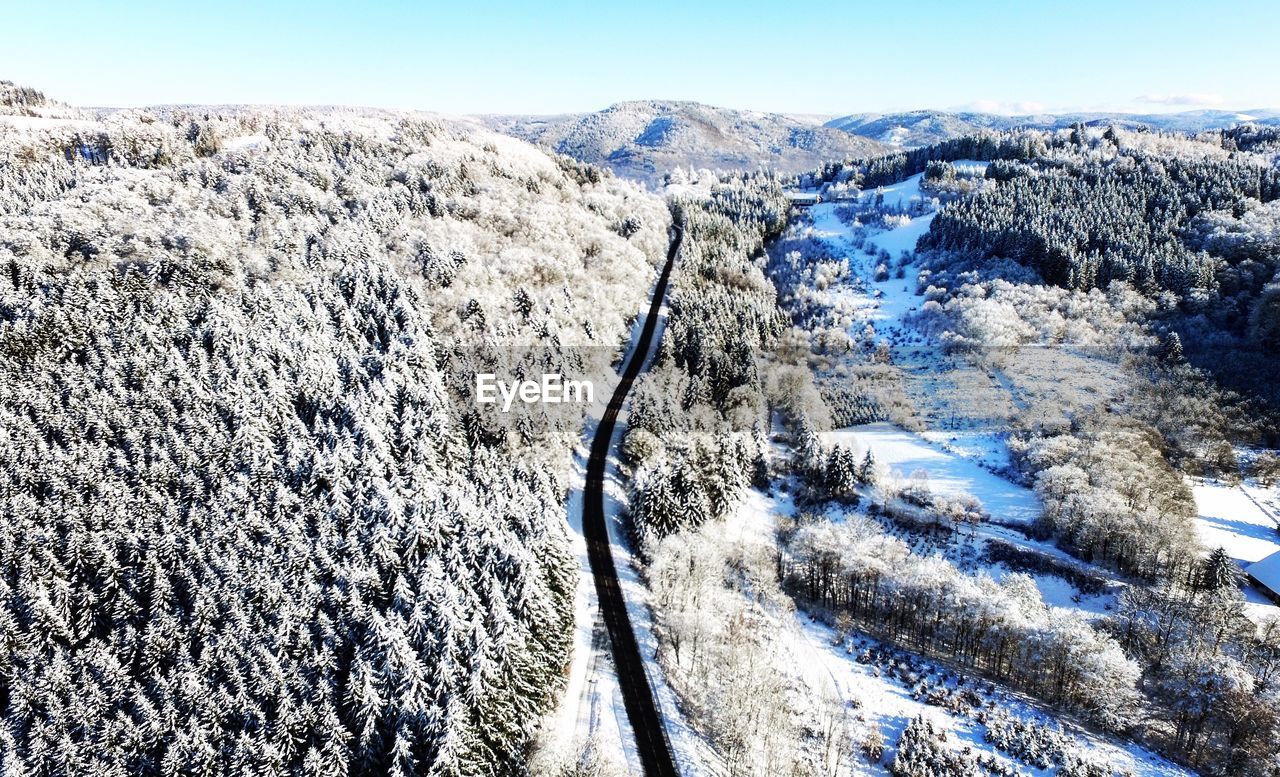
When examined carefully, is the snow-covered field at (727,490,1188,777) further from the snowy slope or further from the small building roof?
the small building roof

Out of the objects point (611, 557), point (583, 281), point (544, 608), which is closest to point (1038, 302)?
point (583, 281)

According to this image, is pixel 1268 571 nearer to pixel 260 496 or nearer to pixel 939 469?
pixel 939 469

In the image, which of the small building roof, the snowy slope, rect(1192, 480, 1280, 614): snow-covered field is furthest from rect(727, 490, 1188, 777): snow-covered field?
the small building roof

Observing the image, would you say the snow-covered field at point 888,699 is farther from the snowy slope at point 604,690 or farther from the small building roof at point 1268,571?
the small building roof at point 1268,571

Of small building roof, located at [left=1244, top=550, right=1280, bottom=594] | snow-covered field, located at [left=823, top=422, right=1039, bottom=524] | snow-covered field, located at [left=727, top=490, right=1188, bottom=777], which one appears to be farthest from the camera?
snow-covered field, located at [left=823, top=422, right=1039, bottom=524]

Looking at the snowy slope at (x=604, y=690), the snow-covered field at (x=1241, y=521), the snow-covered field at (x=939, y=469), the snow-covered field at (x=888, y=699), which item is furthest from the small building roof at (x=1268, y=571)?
the snowy slope at (x=604, y=690)

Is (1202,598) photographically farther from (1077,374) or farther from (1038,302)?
(1038,302)

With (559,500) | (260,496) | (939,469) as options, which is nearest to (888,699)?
(559,500)
